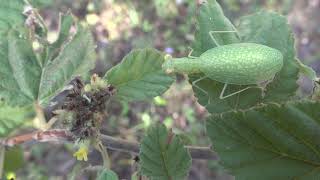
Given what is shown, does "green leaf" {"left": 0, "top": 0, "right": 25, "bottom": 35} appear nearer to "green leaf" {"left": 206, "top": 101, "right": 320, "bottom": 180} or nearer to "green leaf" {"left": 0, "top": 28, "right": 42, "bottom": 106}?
"green leaf" {"left": 0, "top": 28, "right": 42, "bottom": 106}

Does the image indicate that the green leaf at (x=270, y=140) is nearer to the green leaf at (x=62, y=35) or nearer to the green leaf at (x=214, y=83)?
the green leaf at (x=214, y=83)

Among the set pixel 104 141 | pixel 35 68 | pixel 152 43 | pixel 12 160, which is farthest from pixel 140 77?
pixel 152 43

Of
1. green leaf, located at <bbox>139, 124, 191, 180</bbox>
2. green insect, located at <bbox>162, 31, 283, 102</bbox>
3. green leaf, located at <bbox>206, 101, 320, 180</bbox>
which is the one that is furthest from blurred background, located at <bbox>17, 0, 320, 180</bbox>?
green leaf, located at <bbox>206, 101, 320, 180</bbox>

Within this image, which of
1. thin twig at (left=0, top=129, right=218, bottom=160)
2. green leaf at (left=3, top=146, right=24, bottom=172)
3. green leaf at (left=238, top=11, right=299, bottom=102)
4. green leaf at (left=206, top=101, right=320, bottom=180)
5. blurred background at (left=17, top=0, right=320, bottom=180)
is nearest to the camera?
green leaf at (left=206, top=101, right=320, bottom=180)

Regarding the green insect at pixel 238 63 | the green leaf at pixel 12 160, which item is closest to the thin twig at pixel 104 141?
the green insect at pixel 238 63

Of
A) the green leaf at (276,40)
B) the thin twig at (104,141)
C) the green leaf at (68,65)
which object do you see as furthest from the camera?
the green leaf at (68,65)

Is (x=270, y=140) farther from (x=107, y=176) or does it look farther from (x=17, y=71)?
(x=17, y=71)

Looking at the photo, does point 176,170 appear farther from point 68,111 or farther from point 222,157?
point 68,111
